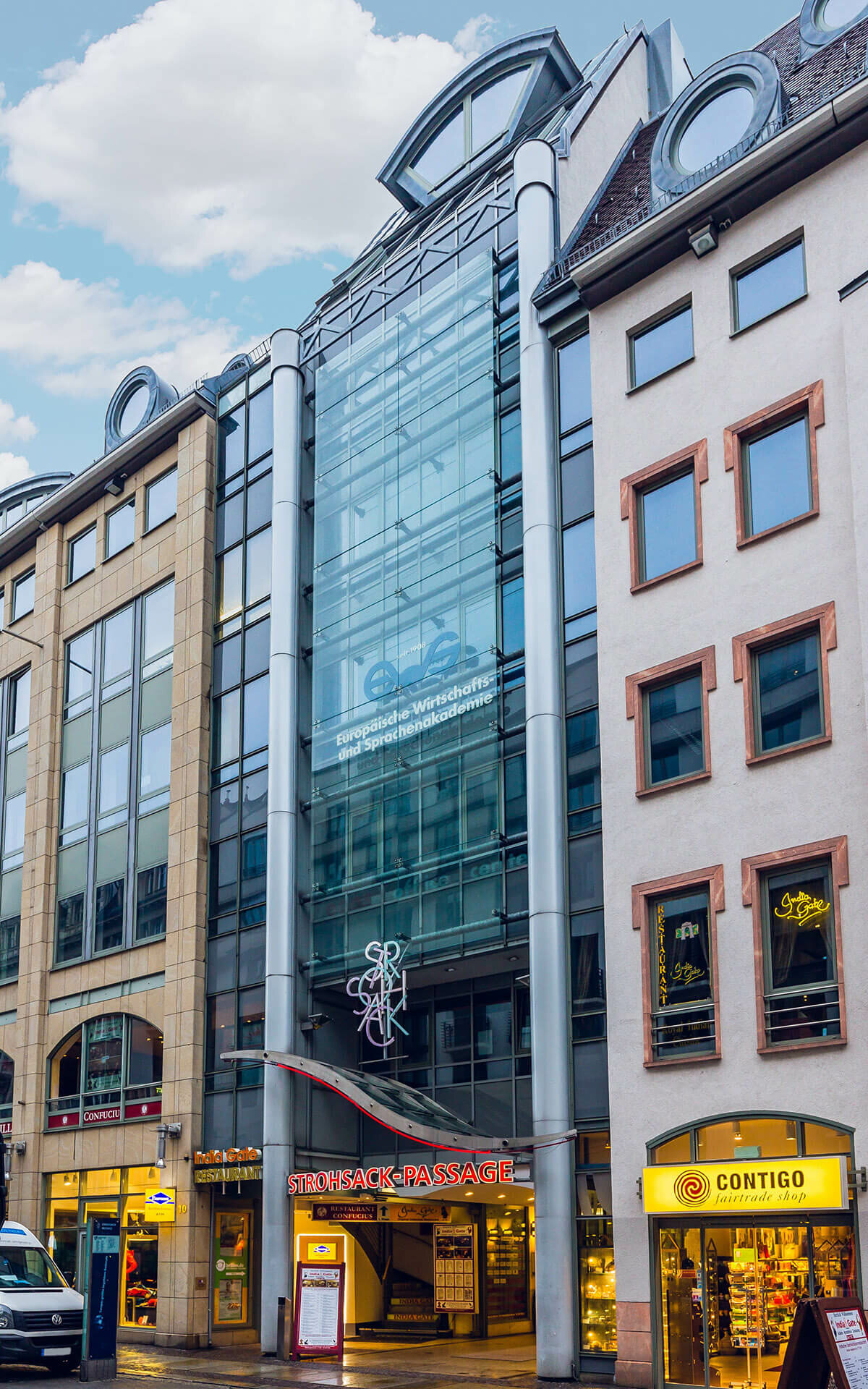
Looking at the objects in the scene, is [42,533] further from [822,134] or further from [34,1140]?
[822,134]

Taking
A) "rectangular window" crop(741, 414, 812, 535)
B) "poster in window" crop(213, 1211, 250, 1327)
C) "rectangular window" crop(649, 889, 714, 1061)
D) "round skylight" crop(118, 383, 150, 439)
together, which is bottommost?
"poster in window" crop(213, 1211, 250, 1327)

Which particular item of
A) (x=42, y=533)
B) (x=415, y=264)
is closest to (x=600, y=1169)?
(x=415, y=264)

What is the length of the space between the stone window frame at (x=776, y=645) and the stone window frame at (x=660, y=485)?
1.84 meters

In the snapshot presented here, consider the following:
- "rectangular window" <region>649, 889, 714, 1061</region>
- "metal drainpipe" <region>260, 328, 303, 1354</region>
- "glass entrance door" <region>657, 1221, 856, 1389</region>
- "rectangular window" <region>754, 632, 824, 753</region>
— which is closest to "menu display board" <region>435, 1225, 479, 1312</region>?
"metal drainpipe" <region>260, 328, 303, 1354</region>

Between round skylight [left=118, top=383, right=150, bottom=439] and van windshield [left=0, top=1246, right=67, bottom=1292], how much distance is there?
2152 cm

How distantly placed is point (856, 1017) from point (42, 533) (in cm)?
2933

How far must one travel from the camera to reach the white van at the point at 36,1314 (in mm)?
22438

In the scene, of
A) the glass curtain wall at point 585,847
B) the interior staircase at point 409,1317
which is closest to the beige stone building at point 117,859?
the interior staircase at point 409,1317

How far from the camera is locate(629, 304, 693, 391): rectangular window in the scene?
80.9 feet

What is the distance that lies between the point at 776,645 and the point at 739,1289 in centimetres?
916


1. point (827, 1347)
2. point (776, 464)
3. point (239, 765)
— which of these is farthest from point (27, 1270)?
point (776, 464)

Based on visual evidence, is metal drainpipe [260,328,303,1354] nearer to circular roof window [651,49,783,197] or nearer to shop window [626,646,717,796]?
shop window [626,646,717,796]

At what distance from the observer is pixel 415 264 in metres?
31.1

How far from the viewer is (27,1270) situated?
24.7 metres
